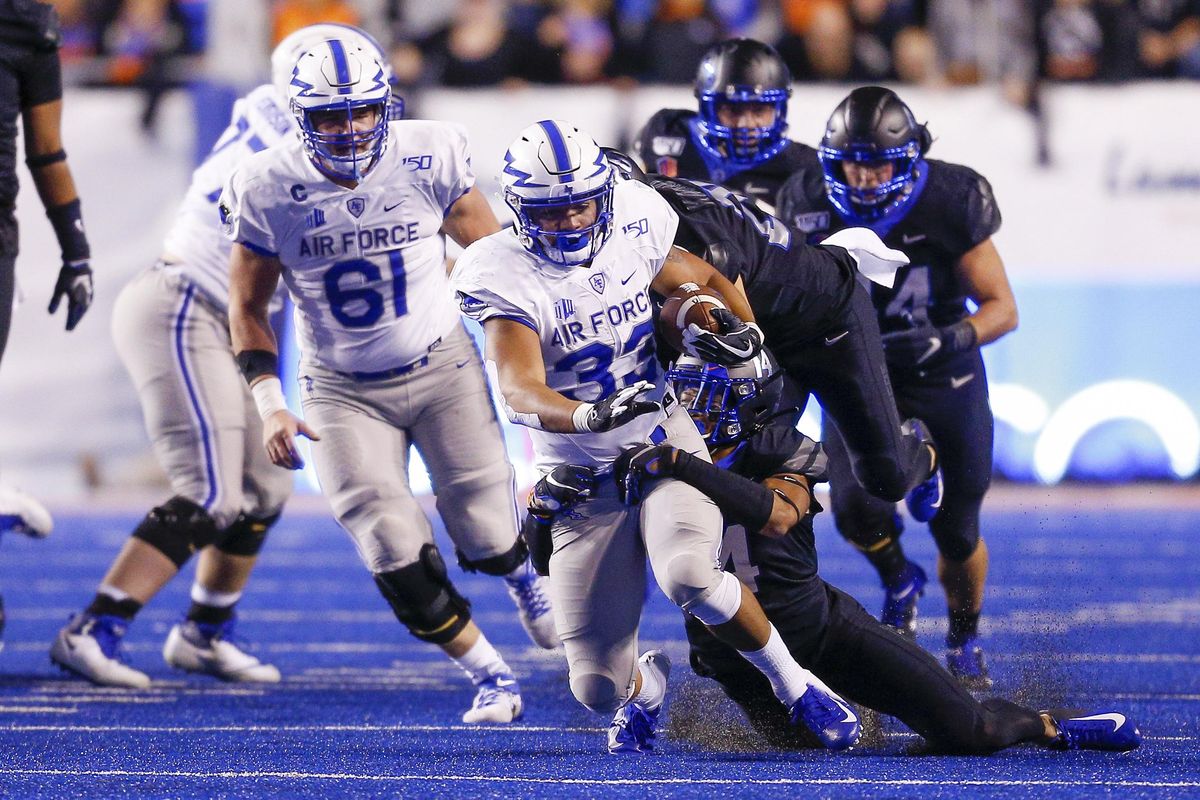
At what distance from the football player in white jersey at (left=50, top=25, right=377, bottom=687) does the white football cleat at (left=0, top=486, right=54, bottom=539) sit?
0.84ft

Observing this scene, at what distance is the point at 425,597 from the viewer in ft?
14.9

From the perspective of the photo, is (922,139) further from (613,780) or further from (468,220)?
(613,780)

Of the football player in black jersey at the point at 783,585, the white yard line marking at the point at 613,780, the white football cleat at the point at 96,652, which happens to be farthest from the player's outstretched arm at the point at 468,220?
the white football cleat at the point at 96,652

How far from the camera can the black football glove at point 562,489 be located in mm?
3891

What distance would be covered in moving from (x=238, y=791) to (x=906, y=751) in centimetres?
143

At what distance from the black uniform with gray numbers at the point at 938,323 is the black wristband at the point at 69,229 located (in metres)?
2.02

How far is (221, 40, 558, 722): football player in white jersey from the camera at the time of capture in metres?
4.50

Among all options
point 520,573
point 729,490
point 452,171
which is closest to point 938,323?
point 520,573

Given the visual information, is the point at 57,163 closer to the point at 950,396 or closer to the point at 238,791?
the point at 238,791

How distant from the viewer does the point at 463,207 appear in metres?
4.68

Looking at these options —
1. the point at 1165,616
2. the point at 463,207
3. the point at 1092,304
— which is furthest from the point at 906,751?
the point at 1092,304

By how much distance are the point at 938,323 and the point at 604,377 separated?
1.63 m

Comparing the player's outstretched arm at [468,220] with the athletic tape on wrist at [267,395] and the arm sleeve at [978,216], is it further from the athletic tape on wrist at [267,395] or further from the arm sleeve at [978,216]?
the arm sleeve at [978,216]

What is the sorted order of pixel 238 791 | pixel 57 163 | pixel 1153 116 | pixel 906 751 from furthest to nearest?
1. pixel 1153 116
2. pixel 57 163
3. pixel 906 751
4. pixel 238 791
